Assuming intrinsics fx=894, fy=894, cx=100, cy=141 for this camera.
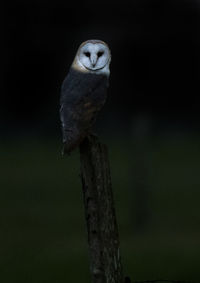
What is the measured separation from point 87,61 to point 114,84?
11.7 m

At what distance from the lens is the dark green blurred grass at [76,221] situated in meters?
8.64

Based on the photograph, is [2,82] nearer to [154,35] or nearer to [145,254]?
[154,35]

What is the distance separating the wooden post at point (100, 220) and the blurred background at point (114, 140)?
3.71 m

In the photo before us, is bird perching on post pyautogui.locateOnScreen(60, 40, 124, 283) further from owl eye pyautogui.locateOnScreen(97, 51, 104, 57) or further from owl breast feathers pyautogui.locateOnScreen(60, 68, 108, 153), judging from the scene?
owl eye pyautogui.locateOnScreen(97, 51, 104, 57)

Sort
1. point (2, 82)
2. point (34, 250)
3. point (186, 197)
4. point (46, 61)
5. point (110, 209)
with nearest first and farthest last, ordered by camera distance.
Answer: point (110, 209), point (34, 250), point (186, 197), point (46, 61), point (2, 82)

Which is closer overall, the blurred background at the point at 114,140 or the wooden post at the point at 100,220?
the wooden post at the point at 100,220

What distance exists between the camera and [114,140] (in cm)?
2639

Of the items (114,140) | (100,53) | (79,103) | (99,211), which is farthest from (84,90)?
(114,140)

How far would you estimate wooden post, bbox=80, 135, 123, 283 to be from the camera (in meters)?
4.02

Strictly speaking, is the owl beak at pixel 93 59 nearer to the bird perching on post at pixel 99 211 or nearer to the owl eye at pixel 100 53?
the owl eye at pixel 100 53

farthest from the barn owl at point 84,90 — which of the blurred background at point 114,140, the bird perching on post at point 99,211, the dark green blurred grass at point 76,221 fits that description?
the blurred background at point 114,140

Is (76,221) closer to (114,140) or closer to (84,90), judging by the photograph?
(84,90)

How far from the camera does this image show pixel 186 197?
49.8 feet

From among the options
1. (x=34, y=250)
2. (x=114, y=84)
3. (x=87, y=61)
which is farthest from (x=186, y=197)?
(x=87, y=61)
